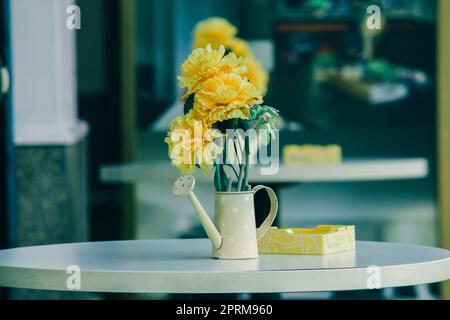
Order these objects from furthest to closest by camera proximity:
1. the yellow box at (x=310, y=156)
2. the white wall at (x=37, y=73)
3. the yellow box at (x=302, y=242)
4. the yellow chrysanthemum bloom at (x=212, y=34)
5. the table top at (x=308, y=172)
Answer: the white wall at (x=37, y=73), the yellow box at (x=310, y=156), the table top at (x=308, y=172), the yellow chrysanthemum bloom at (x=212, y=34), the yellow box at (x=302, y=242)

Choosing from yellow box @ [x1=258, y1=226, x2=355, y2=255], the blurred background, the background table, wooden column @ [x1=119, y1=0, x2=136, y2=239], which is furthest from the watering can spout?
wooden column @ [x1=119, y1=0, x2=136, y2=239]

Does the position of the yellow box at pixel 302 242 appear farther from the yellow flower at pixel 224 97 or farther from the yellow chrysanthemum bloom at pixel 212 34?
the yellow chrysanthemum bloom at pixel 212 34

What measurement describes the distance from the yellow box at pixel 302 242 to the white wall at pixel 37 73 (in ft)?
7.39

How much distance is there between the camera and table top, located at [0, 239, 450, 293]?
1797 mm

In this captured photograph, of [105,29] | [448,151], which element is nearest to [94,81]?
[105,29]

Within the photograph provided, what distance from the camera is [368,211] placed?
517cm

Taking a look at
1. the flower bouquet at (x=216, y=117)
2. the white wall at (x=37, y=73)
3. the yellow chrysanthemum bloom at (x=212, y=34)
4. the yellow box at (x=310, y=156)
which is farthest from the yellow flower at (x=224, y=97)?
the white wall at (x=37, y=73)

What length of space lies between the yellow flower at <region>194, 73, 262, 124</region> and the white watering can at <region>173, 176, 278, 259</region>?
0.48 feet

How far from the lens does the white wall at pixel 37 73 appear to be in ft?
13.8
